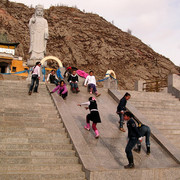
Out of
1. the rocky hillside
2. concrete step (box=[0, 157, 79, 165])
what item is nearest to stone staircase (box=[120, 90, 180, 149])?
concrete step (box=[0, 157, 79, 165])

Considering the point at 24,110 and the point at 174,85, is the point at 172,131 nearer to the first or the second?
the point at 24,110

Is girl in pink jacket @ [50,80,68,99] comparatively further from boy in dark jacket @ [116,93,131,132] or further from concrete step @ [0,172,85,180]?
concrete step @ [0,172,85,180]

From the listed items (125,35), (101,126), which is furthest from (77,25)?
(101,126)

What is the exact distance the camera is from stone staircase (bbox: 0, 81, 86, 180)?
207 inches

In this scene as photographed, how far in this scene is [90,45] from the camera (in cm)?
5466

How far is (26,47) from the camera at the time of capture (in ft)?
167

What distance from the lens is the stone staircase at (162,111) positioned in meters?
8.98

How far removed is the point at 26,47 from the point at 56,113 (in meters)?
45.2

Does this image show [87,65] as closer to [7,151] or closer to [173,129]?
[173,129]

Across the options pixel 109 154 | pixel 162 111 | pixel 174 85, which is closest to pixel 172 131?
pixel 162 111

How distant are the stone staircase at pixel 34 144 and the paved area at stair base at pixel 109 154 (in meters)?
0.26

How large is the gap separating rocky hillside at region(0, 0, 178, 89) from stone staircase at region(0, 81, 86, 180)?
121ft

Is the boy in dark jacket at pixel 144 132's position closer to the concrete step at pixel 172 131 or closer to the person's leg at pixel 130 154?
the person's leg at pixel 130 154

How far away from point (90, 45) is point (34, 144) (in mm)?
49723
